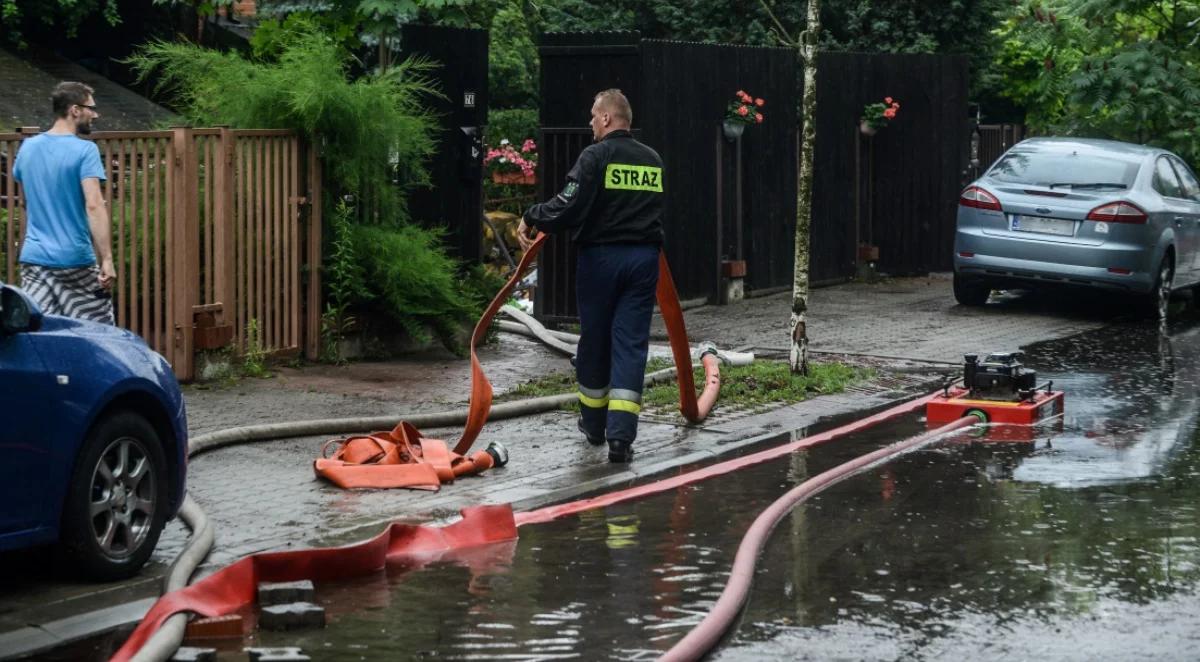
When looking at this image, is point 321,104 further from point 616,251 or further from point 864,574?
point 864,574

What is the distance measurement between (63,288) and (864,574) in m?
4.47

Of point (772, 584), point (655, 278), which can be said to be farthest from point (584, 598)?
point (655, 278)

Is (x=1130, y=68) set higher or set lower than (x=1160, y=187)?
higher

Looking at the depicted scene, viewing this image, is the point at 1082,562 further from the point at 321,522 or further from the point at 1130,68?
the point at 1130,68

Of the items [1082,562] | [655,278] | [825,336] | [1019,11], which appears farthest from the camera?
[1019,11]

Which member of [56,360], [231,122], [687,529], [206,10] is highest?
[206,10]

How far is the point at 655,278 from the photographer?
9789mm

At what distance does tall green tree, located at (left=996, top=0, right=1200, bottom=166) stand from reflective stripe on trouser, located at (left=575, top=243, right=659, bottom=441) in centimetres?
1276

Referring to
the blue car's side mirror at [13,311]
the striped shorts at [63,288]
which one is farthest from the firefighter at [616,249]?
the blue car's side mirror at [13,311]

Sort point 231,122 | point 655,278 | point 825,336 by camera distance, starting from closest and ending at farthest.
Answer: point 655,278 → point 231,122 → point 825,336

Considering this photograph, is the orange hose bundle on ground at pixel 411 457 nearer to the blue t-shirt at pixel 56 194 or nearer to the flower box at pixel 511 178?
the blue t-shirt at pixel 56 194

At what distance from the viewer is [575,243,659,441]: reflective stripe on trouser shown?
9648mm

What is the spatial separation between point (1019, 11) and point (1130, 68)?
257cm

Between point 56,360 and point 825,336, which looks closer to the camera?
point 56,360
